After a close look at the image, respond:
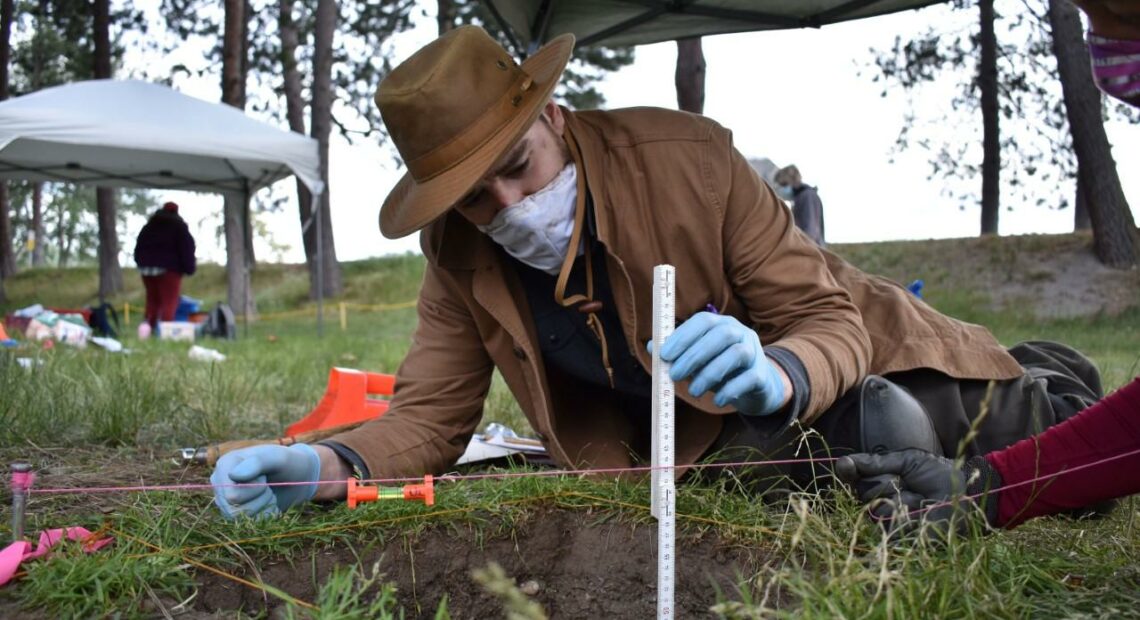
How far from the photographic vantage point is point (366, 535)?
187 cm

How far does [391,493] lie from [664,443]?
744mm

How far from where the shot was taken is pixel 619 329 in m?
2.17

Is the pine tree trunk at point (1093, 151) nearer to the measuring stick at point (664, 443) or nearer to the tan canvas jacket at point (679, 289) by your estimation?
the tan canvas jacket at point (679, 289)

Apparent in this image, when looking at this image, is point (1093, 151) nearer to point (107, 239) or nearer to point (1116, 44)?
point (1116, 44)

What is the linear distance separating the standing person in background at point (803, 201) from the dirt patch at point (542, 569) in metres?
5.59

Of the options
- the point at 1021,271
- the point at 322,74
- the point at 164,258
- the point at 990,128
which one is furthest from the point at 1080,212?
the point at 164,258

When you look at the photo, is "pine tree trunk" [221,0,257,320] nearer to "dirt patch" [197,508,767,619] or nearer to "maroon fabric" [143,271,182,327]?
"maroon fabric" [143,271,182,327]

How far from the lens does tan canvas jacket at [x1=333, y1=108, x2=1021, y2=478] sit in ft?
6.62

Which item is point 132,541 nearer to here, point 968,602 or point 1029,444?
point 968,602

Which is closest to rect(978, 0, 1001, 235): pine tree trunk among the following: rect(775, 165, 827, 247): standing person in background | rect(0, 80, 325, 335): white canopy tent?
rect(775, 165, 827, 247): standing person in background

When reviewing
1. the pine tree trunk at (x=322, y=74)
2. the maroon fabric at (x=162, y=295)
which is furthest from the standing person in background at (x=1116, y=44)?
the pine tree trunk at (x=322, y=74)

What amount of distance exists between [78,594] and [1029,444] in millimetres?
1761

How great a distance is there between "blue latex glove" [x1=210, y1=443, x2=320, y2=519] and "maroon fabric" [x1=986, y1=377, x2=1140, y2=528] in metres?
1.43

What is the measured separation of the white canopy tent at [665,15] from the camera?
3.57m
